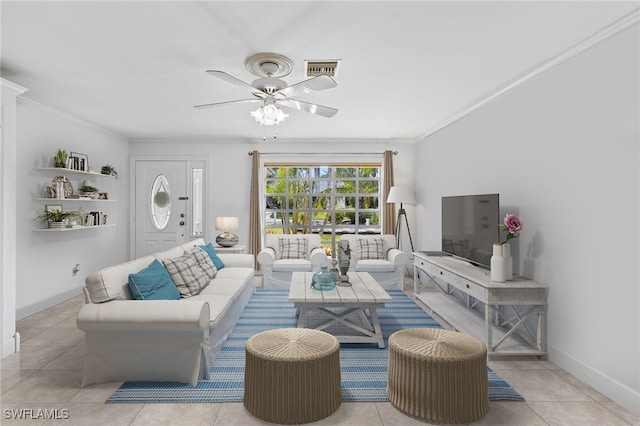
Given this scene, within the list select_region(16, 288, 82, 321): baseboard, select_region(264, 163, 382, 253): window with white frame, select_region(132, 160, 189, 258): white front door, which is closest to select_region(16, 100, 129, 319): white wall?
select_region(16, 288, 82, 321): baseboard

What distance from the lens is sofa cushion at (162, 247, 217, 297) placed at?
10.3ft

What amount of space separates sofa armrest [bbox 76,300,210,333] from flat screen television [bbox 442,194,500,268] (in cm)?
263

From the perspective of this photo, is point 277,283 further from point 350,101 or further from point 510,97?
point 510,97

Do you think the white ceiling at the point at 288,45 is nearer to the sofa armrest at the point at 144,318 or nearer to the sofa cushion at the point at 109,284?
the sofa cushion at the point at 109,284

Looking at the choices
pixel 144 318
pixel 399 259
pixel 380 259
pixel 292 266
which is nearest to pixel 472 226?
pixel 399 259

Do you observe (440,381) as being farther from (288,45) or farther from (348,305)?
(288,45)

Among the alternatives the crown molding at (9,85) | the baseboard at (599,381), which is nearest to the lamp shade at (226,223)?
the crown molding at (9,85)

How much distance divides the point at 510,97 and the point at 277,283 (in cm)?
368

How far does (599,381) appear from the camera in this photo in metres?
2.38

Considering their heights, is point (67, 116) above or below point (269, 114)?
above

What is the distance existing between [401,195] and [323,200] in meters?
1.47

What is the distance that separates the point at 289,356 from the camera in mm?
2029

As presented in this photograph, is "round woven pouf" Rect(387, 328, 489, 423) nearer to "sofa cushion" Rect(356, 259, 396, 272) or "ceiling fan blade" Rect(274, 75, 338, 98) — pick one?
"ceiling fan blade" Rect(274, 75, 338, 98)

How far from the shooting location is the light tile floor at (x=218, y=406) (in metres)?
2.03
